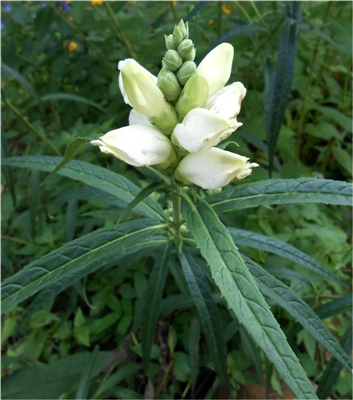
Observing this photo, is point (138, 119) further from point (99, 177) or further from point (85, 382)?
point (85, 382)

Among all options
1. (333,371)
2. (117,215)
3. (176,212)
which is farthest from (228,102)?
(333,371)

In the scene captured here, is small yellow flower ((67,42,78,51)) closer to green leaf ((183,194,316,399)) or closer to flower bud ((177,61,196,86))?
flower bud ((177,61,196,86))

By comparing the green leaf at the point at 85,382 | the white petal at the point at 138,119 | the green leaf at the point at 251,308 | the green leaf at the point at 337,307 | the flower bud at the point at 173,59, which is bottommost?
the green leaf at the point at 337,307

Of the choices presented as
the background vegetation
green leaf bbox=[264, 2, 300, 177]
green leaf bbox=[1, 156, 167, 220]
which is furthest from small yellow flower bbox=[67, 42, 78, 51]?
green leaf bbox=[1, 156, 167, 220]

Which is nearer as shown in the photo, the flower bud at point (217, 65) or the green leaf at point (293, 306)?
the flower bud at point (217, 65)

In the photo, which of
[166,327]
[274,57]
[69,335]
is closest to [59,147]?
[69,335]

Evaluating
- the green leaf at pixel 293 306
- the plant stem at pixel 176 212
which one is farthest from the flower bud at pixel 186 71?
the green leaf at pixel 293 306

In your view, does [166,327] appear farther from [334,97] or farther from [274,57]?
[334,97]

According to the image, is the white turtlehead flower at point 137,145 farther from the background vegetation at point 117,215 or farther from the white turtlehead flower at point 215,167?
the background vegetation at point 117,215
